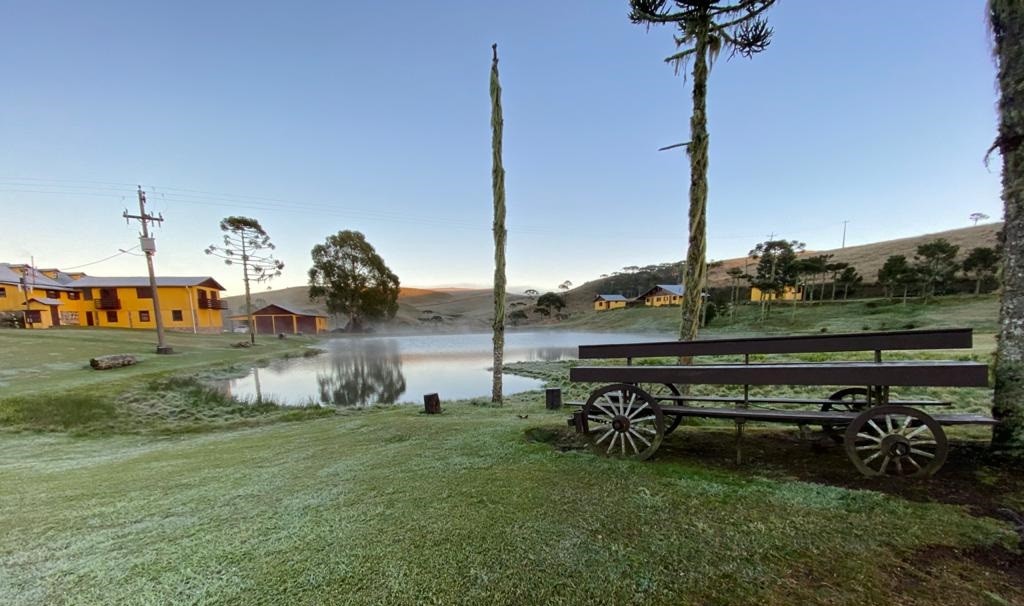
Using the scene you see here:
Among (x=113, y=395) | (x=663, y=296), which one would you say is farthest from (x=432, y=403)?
(x=663, y=296)

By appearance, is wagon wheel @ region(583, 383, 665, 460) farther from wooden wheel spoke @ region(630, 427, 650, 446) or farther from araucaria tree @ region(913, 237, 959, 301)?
araucaria tree @ region(913, 237, 959, 301)

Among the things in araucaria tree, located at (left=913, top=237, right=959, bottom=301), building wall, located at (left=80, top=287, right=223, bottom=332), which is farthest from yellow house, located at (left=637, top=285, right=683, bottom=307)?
building wall, located at (left=80, top=287, right=223, bottom=332)

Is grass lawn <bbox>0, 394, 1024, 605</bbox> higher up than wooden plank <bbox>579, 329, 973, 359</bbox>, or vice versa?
wooden plank <bbox>579, 329, 973, 359</bbox>

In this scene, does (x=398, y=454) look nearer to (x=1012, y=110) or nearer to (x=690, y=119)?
(x=1012, y=110)

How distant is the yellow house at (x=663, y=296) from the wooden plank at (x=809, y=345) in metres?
62.6

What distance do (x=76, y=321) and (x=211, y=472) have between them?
161 ft

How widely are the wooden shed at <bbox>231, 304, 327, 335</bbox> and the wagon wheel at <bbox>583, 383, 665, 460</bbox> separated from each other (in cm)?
5261

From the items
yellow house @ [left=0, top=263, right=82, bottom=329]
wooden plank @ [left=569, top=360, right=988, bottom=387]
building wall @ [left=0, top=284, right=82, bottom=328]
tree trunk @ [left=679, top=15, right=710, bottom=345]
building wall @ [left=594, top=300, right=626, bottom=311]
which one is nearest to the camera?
wooden plank @ [left=569, top=360, right=988, bottom=387]

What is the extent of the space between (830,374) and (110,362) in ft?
73.4

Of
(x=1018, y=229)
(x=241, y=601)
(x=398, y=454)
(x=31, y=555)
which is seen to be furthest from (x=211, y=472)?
(x=1018, y=229)

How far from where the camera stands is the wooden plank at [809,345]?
10.2 feet

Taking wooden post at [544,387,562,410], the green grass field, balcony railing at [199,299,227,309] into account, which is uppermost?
balcony railing at [199,299,227,309]

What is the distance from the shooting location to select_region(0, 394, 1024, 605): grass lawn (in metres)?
1.95

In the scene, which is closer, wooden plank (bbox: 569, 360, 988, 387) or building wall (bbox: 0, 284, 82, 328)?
wooden plank (bbox: 569, 360, 988, 387)
